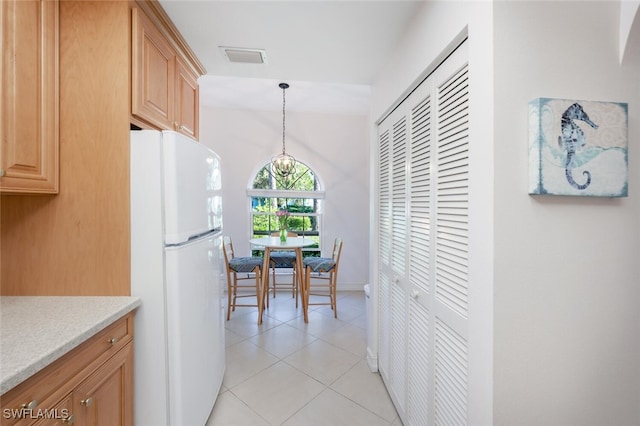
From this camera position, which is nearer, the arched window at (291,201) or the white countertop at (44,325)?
the white countertop at (44,325)

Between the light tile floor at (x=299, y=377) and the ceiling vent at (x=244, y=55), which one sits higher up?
the ceiling vent at (x=244, y=55)

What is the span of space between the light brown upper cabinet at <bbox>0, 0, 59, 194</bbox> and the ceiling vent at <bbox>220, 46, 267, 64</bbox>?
0.87 meters

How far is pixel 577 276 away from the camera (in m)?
0.92

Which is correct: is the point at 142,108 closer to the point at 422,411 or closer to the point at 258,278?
the point at 422,411

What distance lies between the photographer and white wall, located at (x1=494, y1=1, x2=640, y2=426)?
0.89 metres

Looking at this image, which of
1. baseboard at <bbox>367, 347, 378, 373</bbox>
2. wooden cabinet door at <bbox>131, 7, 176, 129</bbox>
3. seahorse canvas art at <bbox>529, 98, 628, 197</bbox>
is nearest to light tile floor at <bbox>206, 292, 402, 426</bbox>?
baseboard at <bbox>367, 347, 378, 373</bbox>

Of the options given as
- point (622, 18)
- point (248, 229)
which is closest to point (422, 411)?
point (622, 18)

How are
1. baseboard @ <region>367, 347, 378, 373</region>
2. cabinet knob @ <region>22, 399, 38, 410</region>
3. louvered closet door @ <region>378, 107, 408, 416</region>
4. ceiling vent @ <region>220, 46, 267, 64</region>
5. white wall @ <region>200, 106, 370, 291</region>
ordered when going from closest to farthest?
cabinet knob @ <region>22, 399, 38, 410</region>, louvered closet door @ <region>378, 107, 408, 416</region>, ceiling vent @ <region>220, 46, 267, 64</region>, baseboard @ <region>367, 347, 378, 373</region>, white wall @ <region>200, 106, 370, 291</region>

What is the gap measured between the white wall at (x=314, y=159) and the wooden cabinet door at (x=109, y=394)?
306 cm

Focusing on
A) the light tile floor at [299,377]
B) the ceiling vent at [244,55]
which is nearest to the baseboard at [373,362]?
the light tile floor at [299,377]

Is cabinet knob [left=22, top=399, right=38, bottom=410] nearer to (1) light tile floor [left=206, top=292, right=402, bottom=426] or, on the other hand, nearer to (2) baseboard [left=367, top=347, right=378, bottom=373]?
(1) light tile floor [left=206, top=292, right=402, bottom=426]

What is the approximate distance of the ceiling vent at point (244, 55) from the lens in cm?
188

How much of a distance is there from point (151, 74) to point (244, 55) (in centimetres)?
67

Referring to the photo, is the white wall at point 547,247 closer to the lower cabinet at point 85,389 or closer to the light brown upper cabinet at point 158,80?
the lower cabinet at point 85,389
